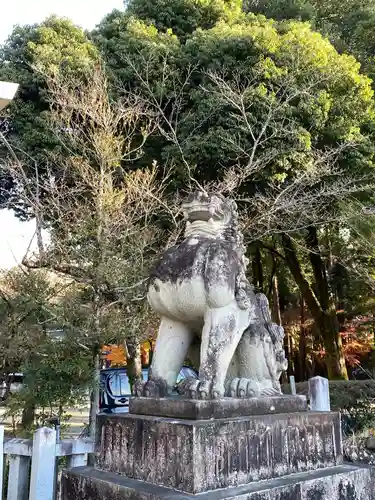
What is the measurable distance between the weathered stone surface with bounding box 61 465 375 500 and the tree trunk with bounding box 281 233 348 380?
9.59 metres

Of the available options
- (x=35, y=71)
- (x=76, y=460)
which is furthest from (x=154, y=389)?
(x=35, y=71)

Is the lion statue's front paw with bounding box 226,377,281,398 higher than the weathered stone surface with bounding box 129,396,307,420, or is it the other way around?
the lion statue's front paw with bounding box 226,377,281,398

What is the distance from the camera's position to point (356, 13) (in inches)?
476

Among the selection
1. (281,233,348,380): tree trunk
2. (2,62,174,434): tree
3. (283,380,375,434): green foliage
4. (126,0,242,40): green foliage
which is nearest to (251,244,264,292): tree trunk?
(281,233,348,380): tree trunk

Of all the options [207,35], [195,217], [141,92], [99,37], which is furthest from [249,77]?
[195,217]

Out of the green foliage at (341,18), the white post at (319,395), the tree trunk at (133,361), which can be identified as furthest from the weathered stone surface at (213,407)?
the green foliage at (341,18)

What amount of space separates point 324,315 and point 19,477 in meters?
10.6

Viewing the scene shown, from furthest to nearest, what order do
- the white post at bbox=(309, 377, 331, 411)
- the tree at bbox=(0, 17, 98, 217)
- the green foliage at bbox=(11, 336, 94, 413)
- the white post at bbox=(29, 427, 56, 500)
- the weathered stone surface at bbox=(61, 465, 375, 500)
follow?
the tree at bbox=(0, 17, 98, 217) < the green foliage at bbox=(11, 336, 94, 413) < the white post at bbox=(309, 377, 331, 411) < the white post at bbox=(29, 427, 56, 500) < the weathered stone surface at bbox=(61, 465, 375, 500)

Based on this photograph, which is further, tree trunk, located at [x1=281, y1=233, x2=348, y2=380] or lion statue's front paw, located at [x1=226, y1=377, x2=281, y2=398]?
tree trunk, located at [x1=281, y1=233, x2=348, y2=380]

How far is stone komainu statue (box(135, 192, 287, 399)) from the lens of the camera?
2719mm

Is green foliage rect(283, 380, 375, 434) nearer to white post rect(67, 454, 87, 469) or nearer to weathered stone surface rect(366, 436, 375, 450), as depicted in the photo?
weathered stone surface rect(366, 436, 375, 450)

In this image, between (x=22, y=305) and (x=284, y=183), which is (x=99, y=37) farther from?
(x=22, y=305)

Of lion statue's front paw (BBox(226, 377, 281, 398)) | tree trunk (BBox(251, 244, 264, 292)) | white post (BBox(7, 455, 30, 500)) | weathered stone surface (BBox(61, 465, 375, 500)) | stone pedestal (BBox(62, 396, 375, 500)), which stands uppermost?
tree trunk (BBox(251, 244, 264, 292))

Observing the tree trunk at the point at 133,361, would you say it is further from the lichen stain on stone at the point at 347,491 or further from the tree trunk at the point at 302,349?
the tree trunk at the point at 302,349
